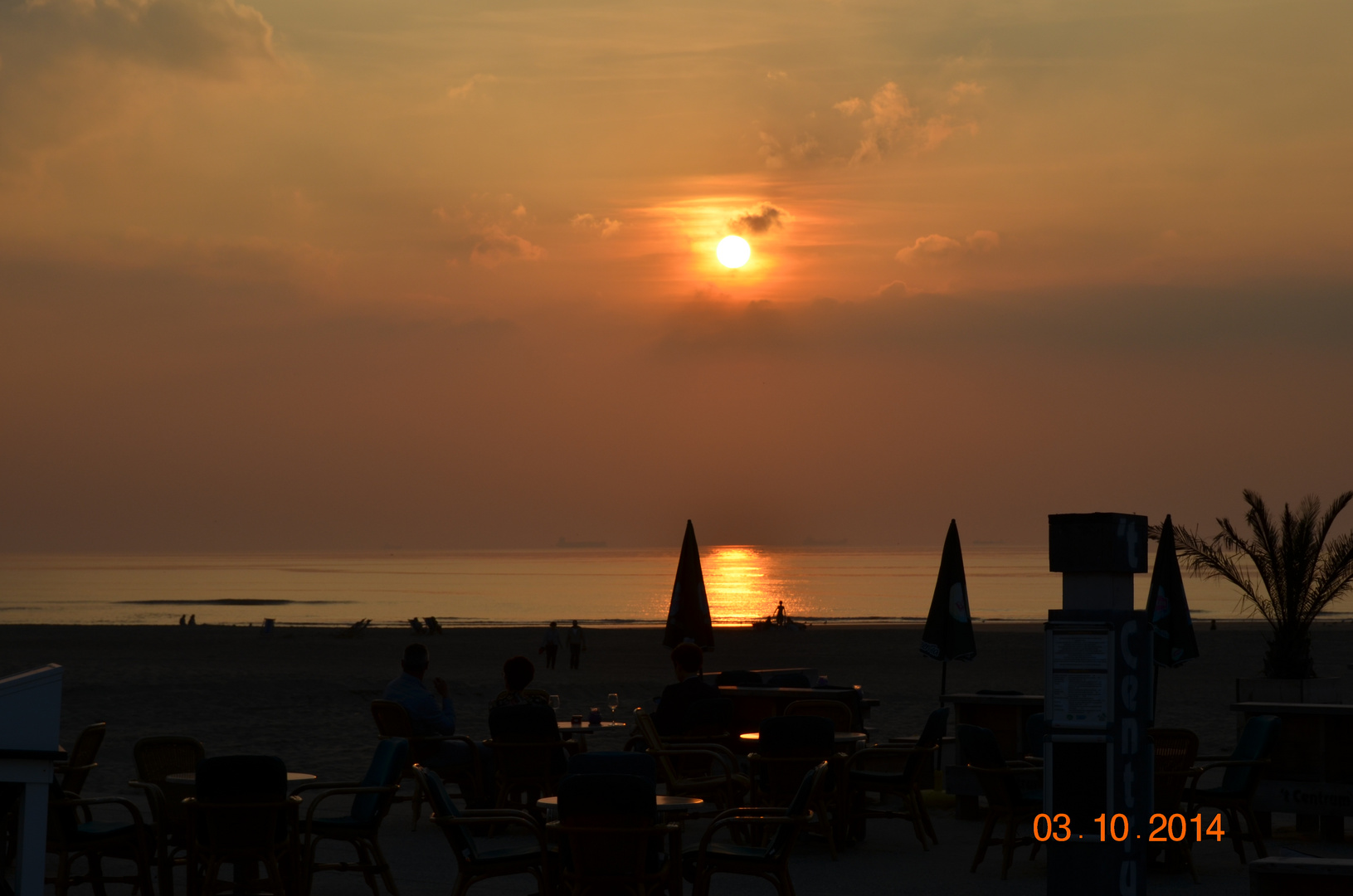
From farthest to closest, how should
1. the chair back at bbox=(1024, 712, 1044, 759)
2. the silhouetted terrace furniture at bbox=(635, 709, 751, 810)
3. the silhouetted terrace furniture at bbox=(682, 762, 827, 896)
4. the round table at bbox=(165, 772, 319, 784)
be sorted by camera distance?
the silhouetted terrace furniture at bbox=(635, 709, 751, 810) → the chair back at bbox=(1024, 712, 1044, 759) → the round table at bbox=(165, 772, 319, 784) → the silhouetted terrace furniture at bbox=(682, 762, 827, 896)

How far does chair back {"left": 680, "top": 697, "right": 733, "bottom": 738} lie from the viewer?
1005 centimetres

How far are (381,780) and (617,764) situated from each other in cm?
176

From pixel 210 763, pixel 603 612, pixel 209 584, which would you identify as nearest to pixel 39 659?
pixel 210 763

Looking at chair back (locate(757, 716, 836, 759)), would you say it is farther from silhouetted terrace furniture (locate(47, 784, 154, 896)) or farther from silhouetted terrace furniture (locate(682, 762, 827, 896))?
silhouetted terrace furniture (locate(47, 784, 154, 896))

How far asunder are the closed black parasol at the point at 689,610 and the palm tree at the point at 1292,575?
862 cm

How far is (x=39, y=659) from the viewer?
119 feet

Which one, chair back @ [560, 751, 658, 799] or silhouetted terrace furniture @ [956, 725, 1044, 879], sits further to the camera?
silhouetted terrace furniture @ [956, 725, 1044, 879]

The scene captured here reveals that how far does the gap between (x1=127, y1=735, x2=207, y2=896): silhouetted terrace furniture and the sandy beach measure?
4.51 meters

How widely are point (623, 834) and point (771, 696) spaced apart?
511 centimetres

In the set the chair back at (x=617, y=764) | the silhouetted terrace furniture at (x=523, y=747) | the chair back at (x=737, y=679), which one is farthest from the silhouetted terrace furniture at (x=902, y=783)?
the chair back at (x=617, y=764)

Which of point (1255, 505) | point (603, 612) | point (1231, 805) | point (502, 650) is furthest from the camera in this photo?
point (603, 612)

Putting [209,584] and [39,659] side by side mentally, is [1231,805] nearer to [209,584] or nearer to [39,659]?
[39,659]

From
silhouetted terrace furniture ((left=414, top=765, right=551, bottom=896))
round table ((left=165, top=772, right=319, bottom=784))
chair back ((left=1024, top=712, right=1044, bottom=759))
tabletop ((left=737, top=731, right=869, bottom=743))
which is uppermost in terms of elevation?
chair back ((left=1024, top=712, right=1044, bottom=759))

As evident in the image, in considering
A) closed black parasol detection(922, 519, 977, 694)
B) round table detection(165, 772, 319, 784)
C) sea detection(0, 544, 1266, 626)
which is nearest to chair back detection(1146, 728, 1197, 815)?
closed black parasol detection(922, 519, 977, 694)
